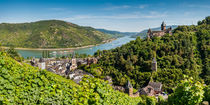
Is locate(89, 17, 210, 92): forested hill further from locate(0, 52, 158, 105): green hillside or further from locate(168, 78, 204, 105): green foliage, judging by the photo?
locate(0, 52, 158, 105): green hillside

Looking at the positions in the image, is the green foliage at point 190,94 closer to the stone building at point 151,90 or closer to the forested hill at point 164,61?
the stone building at point 151,90

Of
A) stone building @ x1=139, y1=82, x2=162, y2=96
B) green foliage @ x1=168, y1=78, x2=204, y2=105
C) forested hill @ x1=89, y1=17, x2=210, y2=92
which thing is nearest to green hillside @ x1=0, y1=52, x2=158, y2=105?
green foliage @ x1=168, y1=78, x2=204, y2=105

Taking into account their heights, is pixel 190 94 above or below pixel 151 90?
above

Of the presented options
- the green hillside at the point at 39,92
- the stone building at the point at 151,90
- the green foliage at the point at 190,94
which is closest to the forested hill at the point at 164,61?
the stone building at the point at 151,90

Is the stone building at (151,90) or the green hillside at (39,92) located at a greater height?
→ the green hillside at (39,92)

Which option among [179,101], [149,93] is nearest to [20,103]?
[179,101]

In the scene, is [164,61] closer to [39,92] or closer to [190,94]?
[190,94]

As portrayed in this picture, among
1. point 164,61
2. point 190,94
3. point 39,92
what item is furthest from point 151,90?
point 39,92

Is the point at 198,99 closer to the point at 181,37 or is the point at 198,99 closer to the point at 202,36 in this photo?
the point at 181,37

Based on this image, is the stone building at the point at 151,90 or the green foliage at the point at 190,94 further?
the stone building at the point at 151,90
